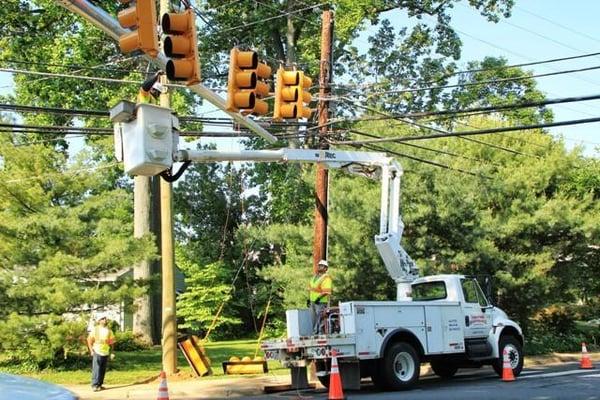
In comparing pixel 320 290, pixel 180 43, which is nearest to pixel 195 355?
pixel 320 290

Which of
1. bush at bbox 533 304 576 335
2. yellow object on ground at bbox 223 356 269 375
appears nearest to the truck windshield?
yellow object on ground at bbox 223 356 269 375

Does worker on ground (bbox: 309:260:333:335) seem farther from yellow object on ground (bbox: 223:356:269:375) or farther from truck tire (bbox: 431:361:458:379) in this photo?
truck tire (bbox: 431:361:458:379)

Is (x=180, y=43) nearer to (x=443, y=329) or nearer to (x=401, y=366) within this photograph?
(x=401, y=366)

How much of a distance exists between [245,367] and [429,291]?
463 cm

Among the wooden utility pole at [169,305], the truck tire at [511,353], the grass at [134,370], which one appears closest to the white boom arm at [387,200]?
the truck tire at [511,353]

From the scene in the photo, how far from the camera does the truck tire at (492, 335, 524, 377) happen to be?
16953 mm

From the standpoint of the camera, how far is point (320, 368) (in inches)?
588

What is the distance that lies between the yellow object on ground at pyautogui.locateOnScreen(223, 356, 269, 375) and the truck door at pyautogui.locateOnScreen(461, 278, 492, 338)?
4.74 metres

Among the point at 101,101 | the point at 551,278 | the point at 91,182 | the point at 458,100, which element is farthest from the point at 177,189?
the point at 551,278

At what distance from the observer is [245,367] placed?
58.1 feet

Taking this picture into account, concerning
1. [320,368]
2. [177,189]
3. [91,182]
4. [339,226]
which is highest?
[177,189]

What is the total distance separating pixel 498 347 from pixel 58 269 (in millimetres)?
10646

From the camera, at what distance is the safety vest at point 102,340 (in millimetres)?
16453

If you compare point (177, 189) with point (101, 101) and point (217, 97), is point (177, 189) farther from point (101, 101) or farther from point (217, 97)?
point (217, 97)
